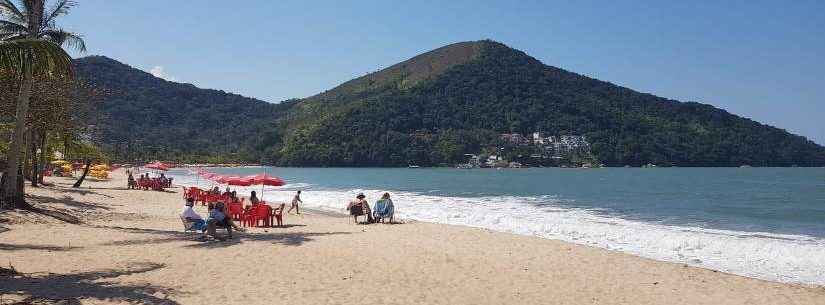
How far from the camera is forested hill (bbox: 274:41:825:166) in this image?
482 feet

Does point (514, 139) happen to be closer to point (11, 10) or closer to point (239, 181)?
point (239, 181)

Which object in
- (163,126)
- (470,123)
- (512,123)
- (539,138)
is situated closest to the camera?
(539,138)

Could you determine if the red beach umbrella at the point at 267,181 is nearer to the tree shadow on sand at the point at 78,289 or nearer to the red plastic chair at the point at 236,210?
the red plastic chair at the point at 236,210

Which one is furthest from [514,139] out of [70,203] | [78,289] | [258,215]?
[78,289]

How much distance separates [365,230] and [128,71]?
197 metres

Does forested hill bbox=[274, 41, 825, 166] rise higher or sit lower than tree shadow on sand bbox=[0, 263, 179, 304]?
higher

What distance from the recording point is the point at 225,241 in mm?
11531

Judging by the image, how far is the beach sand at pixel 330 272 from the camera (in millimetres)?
7176

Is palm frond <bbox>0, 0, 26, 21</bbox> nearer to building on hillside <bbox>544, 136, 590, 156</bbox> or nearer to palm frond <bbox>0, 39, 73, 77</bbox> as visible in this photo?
palm frond <bbox>0, 39, 73, 77</bbox>

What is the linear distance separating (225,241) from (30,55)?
5588 mm

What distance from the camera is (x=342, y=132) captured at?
494 feet

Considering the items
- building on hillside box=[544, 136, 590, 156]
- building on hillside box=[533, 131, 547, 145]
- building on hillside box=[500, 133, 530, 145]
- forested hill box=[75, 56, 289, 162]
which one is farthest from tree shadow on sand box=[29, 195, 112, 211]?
building on hillside box=[533, 131, 547, 145]

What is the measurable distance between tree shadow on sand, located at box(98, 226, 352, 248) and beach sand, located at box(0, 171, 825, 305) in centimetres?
3

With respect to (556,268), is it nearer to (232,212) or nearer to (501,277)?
(501,277)
